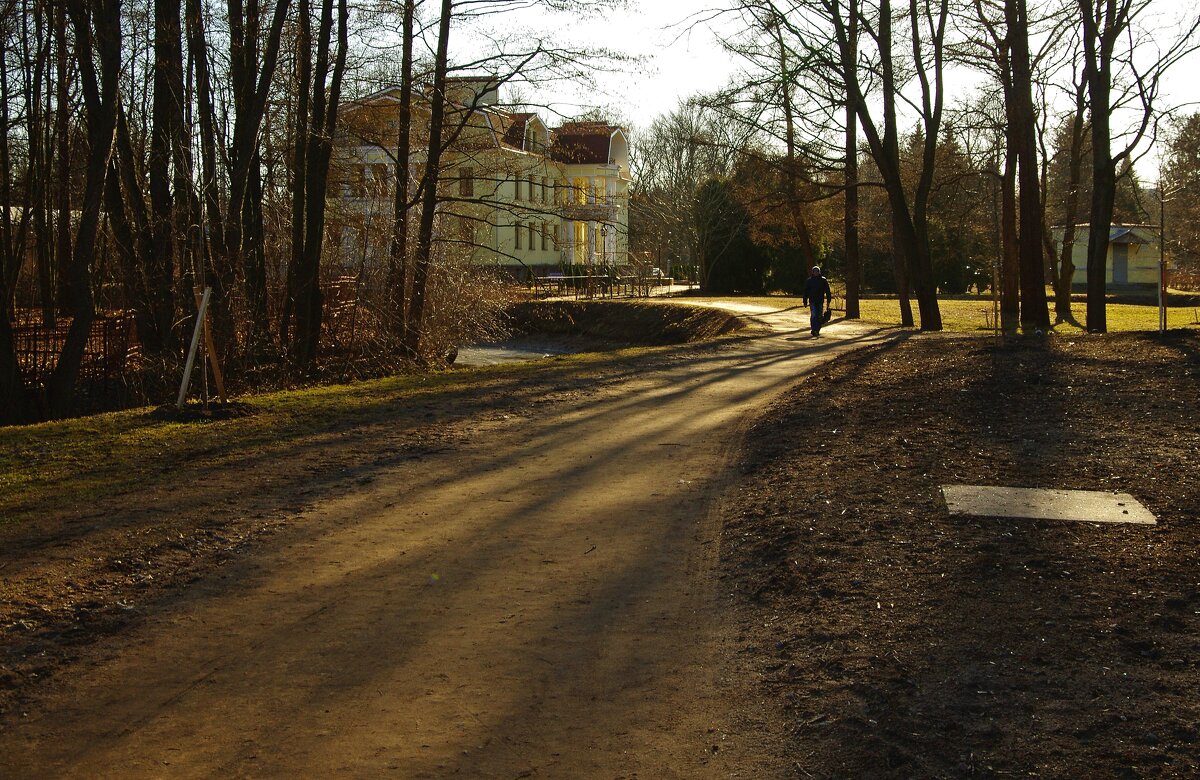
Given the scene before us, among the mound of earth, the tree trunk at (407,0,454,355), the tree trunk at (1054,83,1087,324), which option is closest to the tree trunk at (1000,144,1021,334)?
the tree trunk at (1054,83,1087,324)

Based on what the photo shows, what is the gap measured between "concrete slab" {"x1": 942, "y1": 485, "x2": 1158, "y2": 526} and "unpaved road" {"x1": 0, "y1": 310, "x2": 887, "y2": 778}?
1.72 m

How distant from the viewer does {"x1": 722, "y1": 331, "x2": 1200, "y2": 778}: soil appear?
424 cm

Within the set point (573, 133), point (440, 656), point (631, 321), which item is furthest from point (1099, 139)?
point (440, 656)

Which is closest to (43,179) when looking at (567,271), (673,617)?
(673,617)

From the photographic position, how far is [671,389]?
15508 mm

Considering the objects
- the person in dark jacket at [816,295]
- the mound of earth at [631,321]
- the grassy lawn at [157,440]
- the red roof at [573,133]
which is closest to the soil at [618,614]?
the grassy lawn at [157,440]

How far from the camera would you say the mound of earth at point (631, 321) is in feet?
116

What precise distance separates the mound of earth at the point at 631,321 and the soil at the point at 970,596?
22.8 m

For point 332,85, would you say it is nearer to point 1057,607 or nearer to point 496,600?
point 496,600

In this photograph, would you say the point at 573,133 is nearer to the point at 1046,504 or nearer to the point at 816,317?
the point at 816,317

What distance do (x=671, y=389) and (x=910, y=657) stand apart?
34.4ft

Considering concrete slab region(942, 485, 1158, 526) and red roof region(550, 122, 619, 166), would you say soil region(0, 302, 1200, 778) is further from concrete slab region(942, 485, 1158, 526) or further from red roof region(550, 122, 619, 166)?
red roof region(550, 122, 619, 166)

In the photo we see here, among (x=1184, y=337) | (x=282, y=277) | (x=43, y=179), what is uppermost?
(x=43, y=179)

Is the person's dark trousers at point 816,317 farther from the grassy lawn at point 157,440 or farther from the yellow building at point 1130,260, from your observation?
the yellow building at point 1130,260
